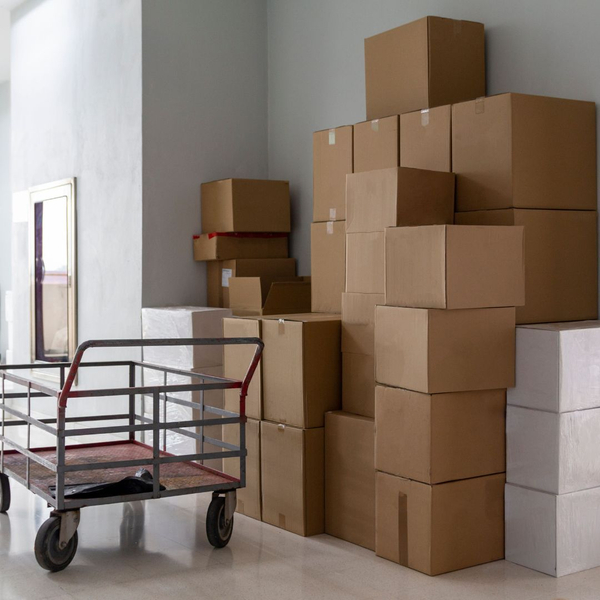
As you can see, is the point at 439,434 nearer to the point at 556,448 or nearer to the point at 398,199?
the point at 556,448

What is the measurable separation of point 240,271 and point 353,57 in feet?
4.86

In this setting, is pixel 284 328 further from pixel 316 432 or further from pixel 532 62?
pixel 532 62

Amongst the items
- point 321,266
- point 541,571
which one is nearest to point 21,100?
point 321,266

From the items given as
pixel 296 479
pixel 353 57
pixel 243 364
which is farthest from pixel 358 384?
pixel 353 57

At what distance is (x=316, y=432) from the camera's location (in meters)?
3.70

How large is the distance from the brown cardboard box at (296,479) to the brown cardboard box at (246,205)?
1.77 metres

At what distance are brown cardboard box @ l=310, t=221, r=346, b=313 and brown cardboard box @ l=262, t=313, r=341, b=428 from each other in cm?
41

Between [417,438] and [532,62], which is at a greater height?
[532,62]

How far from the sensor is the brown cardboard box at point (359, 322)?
3572mm

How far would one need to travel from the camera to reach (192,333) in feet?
15.4

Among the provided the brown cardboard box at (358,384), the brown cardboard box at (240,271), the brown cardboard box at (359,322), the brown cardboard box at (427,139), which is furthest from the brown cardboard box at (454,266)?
the brown cardboard box at (240,271)

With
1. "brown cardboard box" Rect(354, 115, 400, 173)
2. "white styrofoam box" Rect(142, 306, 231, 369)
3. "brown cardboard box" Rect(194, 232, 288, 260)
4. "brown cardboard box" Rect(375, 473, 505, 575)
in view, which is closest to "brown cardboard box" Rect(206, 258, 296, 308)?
"brown cardboard box" Rect(194, 232, 288, 260)

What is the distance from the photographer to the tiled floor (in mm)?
2978

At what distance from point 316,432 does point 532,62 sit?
1969 millimetres
